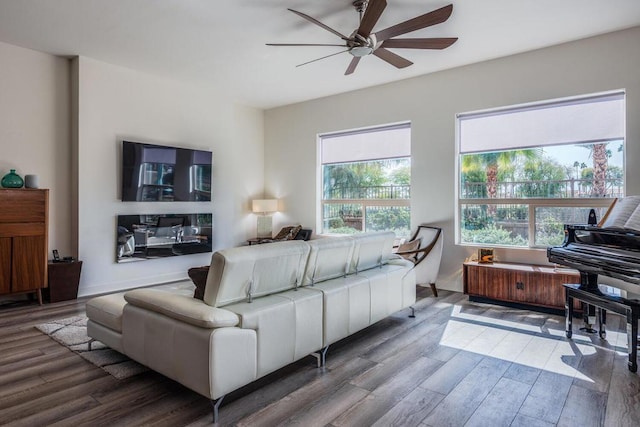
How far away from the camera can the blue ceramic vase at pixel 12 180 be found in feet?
13.7

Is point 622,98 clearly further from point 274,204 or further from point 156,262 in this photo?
point 156,262

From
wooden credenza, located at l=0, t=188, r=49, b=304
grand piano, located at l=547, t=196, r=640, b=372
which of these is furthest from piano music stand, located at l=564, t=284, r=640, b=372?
wooden credenza, located at l=0, t=188, r=49, b=304

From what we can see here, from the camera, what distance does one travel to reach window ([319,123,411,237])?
579cm

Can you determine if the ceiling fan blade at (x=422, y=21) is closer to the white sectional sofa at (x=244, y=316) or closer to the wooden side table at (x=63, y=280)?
the white sectional sofa at (x=244, y=316)

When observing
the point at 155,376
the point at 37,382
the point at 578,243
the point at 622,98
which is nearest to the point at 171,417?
the point at 155,376

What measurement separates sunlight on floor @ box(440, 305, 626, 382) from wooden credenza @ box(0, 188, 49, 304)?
14.6ft

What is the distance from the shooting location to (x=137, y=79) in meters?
5.37

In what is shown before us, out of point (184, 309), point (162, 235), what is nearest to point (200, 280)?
point (184, 309)

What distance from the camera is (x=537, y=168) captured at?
464 centimetres

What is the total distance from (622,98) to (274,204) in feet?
16.9

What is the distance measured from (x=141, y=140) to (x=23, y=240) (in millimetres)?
1970

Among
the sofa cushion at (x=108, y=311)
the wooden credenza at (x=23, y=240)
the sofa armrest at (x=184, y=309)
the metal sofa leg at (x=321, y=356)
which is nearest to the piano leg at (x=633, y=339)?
the metal sofa leg at (x=321, y=356)

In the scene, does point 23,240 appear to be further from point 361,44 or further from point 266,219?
point 361,44

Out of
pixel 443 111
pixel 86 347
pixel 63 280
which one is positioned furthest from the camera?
pixel 443 111
